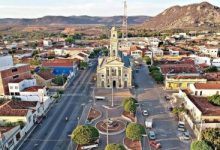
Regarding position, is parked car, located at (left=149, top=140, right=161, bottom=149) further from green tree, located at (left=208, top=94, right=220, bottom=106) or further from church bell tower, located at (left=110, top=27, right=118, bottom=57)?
church bell tower, located at (left=110, top=27, right=118, bottom=57)

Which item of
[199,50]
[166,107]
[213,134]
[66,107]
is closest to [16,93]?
[66,107]

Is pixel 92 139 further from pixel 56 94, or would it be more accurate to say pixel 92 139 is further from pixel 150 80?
pixel 150 80

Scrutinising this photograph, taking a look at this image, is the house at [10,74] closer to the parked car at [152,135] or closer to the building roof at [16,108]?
the building roof at [16,108]

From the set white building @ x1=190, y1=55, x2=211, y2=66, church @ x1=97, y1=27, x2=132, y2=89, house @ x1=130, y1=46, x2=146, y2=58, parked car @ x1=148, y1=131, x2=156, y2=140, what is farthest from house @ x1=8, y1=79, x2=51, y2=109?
house @ x1=130, y1=46, x2=146, y2=58

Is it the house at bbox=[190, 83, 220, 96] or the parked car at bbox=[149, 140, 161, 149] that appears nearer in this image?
the parked car at bbox=[149, 140, 161, 149]

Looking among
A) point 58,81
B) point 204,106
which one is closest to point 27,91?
point 58,81

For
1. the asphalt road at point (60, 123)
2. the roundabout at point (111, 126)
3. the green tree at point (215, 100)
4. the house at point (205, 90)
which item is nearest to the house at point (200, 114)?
the green tree at point (215, 100)
